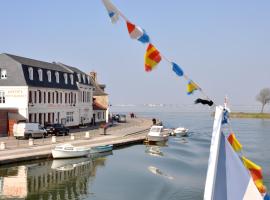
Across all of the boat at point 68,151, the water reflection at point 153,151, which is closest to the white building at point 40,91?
the boat at point 68,151

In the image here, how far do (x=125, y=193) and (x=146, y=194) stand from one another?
4.30ft

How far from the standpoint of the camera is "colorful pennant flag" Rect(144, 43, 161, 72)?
23.4ft

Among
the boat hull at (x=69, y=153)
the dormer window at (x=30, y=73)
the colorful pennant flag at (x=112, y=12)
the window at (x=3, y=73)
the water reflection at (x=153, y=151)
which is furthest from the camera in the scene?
the dormer window at (x=30, y=73)

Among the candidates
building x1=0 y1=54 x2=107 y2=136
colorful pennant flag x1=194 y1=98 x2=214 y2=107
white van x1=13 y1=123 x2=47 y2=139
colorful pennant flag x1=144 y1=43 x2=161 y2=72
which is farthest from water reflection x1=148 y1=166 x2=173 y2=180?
colorful pennant flag x1=144 y1=43 x2=161 y2=72

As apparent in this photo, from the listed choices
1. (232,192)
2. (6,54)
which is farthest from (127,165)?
(232,192)

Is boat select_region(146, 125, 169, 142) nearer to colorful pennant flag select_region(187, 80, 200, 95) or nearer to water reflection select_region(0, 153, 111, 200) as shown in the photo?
water reflection select_region(0, 153, 111, 200)

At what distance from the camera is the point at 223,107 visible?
7582mm

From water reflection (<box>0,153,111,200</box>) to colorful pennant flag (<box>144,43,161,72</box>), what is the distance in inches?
697

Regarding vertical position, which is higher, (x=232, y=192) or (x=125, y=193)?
(x=232, y=192)

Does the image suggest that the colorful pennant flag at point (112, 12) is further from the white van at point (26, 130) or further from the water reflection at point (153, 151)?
the white van at point (26, 130)

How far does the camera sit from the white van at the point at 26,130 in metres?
43.5

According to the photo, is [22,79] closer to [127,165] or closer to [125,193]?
[127,165]

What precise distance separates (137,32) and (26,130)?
39.3 m

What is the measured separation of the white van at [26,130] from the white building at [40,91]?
416 centimetres
